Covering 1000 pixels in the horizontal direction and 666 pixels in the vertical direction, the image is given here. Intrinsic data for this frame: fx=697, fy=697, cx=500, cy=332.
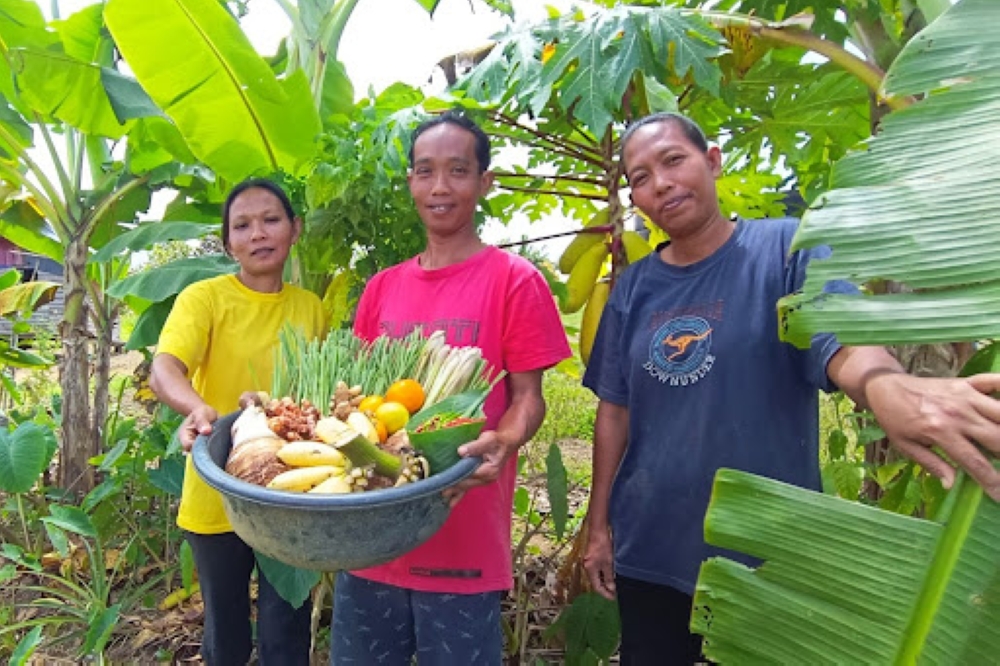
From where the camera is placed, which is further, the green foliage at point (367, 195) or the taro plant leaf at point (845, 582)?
the green foliage at point (367, 195)

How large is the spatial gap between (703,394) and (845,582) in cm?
64

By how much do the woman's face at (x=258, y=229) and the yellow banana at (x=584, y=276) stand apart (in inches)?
46.5

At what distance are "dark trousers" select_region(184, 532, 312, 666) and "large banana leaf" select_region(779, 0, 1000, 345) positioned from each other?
185 centimetres

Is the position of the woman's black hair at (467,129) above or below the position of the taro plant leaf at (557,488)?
above

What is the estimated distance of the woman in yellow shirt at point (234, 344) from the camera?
6.88ft

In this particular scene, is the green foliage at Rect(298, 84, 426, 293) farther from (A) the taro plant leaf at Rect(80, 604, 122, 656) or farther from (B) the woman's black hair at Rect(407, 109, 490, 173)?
(A) the taro plant leaf at Rect(80, 604, 122, 656)

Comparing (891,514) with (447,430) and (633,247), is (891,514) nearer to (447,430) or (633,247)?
(447,430)

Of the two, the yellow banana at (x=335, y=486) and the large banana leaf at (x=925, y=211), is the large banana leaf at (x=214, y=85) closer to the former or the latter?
the yellow banana at (x=335, y=486)

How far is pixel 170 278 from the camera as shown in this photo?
9.53 ft

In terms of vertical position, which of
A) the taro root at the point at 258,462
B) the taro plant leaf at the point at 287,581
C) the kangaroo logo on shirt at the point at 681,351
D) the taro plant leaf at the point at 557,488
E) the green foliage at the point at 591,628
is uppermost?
the kangaroo logo on shirt at the point at 681,351

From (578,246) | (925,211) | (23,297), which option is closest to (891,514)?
(925,211)

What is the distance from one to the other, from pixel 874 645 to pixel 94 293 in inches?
170

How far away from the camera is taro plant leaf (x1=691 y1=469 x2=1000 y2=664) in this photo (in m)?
0.86

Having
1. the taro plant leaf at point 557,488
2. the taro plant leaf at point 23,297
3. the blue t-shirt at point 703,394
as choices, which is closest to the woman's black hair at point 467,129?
the blue t-shirt at point 703,394
